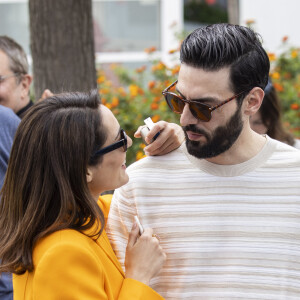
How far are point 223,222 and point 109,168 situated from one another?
478 mm

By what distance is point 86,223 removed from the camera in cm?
203

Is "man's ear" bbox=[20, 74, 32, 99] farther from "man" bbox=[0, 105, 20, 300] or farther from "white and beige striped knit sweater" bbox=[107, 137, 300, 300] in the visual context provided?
"white and beige striped knit sweater" bbox=[107, 137, 300, 300]

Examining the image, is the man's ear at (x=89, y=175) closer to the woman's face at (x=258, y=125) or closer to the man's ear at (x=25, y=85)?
the man's ear at (x=25, y=85)

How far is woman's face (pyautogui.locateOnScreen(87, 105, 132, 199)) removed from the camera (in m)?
2.09

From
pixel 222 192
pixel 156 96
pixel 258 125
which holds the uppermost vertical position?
pixel 222 192

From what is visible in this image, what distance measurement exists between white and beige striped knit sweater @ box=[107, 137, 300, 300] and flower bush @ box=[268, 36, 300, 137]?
357 cm

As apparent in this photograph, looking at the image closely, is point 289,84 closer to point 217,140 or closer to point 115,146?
point 217,140

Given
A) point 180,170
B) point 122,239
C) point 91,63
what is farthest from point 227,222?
point 91,63

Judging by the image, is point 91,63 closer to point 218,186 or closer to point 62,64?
point 62,64

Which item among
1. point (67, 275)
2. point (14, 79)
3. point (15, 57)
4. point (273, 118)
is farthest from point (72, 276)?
point (273, 118)

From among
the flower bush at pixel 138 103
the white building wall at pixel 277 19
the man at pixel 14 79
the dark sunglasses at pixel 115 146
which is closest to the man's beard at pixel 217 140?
the dark sunglasses at pixel 115 146

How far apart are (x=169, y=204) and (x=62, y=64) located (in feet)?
6.99

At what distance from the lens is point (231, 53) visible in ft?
6.99

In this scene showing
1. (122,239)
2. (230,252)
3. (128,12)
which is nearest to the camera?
(230,252)
